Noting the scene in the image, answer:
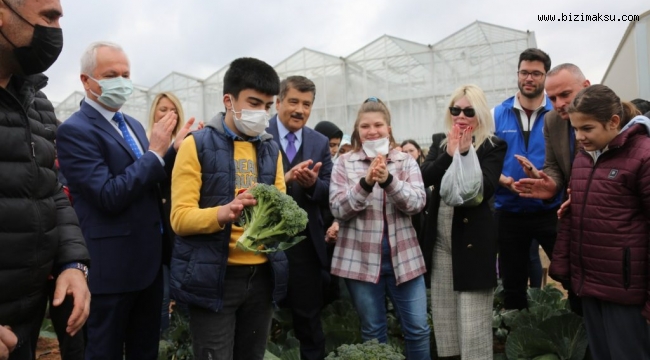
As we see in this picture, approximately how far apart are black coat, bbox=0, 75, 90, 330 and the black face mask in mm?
102

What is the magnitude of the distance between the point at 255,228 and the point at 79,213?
1.08 meters

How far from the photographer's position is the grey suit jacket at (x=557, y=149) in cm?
396

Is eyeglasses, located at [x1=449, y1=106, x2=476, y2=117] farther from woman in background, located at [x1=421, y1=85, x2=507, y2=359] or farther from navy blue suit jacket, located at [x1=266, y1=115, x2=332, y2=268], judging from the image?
navy blue suit jacket, located at [x1=266, y1=115, x2=332, y2=268]

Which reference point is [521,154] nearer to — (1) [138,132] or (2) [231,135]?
(2) [231,135]

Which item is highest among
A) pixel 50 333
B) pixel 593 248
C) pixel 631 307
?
pixel 593 248

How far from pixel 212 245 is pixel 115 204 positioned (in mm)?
613

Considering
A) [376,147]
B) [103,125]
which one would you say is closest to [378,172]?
[376,147]

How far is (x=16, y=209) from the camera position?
68.8 inches

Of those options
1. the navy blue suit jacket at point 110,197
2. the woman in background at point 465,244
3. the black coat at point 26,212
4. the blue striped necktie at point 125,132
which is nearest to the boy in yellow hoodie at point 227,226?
the navy blue suit jacket at point 110,197

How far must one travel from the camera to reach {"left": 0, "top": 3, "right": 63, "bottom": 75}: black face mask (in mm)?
1806

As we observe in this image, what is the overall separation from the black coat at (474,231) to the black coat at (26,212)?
2.44m

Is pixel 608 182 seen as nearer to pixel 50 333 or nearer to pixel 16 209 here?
pixel 16 209

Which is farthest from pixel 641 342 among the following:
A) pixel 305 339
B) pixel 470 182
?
pixel 305 339

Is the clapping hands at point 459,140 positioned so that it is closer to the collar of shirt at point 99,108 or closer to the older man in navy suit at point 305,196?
the older man in navy suit at point 305,196
